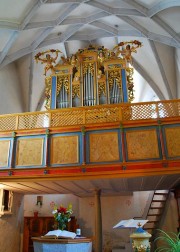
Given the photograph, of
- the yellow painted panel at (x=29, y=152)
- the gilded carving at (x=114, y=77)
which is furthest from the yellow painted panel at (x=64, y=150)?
the gilded carving at (x=114, y=77)

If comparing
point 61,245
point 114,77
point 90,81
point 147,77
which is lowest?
point 61,245

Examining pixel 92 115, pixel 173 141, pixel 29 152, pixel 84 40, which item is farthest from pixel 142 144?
pixel 84 40

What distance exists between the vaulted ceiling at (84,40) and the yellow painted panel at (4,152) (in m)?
0.69

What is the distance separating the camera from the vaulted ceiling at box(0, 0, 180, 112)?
10492 mm

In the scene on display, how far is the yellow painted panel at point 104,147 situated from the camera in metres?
7.89

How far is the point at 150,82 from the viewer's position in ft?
48.1

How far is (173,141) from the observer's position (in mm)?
7773

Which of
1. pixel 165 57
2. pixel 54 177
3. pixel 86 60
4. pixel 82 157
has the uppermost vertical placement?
pixel 165 57

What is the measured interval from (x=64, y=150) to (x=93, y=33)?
7.61 metres

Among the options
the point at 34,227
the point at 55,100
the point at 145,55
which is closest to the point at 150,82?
the point at 145,55

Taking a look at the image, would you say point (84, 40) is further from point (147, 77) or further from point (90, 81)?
point (90, 81)

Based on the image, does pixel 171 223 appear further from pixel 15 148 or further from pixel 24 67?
pixel 24 67

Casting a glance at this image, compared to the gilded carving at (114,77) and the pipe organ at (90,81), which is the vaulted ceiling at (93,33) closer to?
the pipe organ at (90,81)

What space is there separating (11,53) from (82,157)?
674cm
